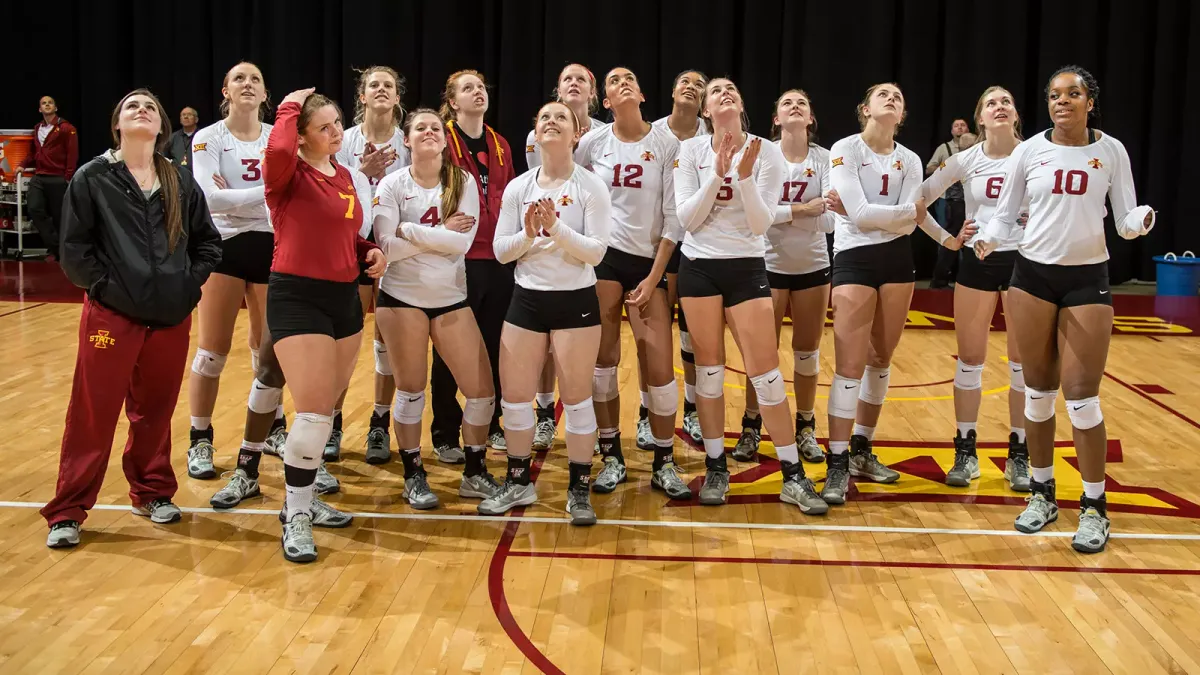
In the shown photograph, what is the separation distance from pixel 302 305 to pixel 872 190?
242cm

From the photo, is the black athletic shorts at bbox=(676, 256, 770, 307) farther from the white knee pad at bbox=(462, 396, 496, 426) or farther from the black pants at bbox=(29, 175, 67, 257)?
the black pants at bbox=(29, 175, 67, 257)

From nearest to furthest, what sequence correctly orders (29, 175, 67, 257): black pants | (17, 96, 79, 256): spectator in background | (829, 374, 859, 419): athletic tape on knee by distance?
(829, 374, 859, 419): athletic tape on knee < (29, 175, 67, 257): black pants < (17, 96, 79, 256): spectator in background

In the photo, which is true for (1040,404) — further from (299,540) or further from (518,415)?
(299,540)

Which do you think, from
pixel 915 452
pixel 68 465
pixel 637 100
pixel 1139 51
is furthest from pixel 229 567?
pixel 1139 51

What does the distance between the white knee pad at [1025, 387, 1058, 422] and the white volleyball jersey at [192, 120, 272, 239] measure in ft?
10.5

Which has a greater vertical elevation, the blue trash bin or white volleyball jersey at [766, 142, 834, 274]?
white volleyball jersey at [766, 142, 834, 274]

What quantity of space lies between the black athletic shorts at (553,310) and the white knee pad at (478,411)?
0.39m

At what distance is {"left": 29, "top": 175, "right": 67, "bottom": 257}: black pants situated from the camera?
1195 cm

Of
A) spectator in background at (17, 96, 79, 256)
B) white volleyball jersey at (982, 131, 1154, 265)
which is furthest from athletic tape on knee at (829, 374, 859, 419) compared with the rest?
spectator in background at (17, 96, 79, 256)

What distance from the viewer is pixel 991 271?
4.83 meters

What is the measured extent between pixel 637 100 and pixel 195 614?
2.64 metres

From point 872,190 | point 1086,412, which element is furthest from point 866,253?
point 1086,412

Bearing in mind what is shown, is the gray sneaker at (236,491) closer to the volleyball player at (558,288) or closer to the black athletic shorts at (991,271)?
the volleyball player at (558,288)

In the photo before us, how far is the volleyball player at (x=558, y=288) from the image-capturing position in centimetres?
420
